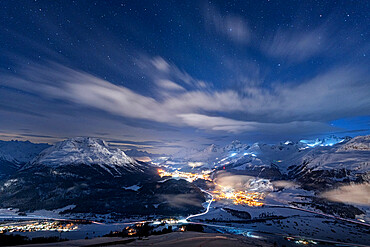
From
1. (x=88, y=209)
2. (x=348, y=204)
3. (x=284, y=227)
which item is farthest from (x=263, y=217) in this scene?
(x=88, y=209)

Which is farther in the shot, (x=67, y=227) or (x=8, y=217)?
(x=8, y=217)

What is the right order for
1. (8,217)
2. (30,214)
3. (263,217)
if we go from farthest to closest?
(30,214) < (8,217) < (263,217)

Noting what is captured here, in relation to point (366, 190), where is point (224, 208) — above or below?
below

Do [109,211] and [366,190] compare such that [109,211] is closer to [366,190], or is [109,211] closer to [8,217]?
[8,217]

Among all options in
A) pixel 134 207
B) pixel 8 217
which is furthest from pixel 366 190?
pixel 8 217

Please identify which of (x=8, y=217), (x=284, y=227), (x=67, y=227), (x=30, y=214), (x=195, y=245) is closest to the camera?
(x=195, y=245)

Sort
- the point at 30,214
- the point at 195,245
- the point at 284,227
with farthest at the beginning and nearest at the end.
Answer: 1. the point at 30,214
2. the point at 284,227
3. the point at 195,245

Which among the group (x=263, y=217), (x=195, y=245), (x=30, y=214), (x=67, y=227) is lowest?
(x=30, y=214)

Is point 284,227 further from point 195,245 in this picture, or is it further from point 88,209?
point 88,209

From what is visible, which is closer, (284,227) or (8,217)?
(284,227)
